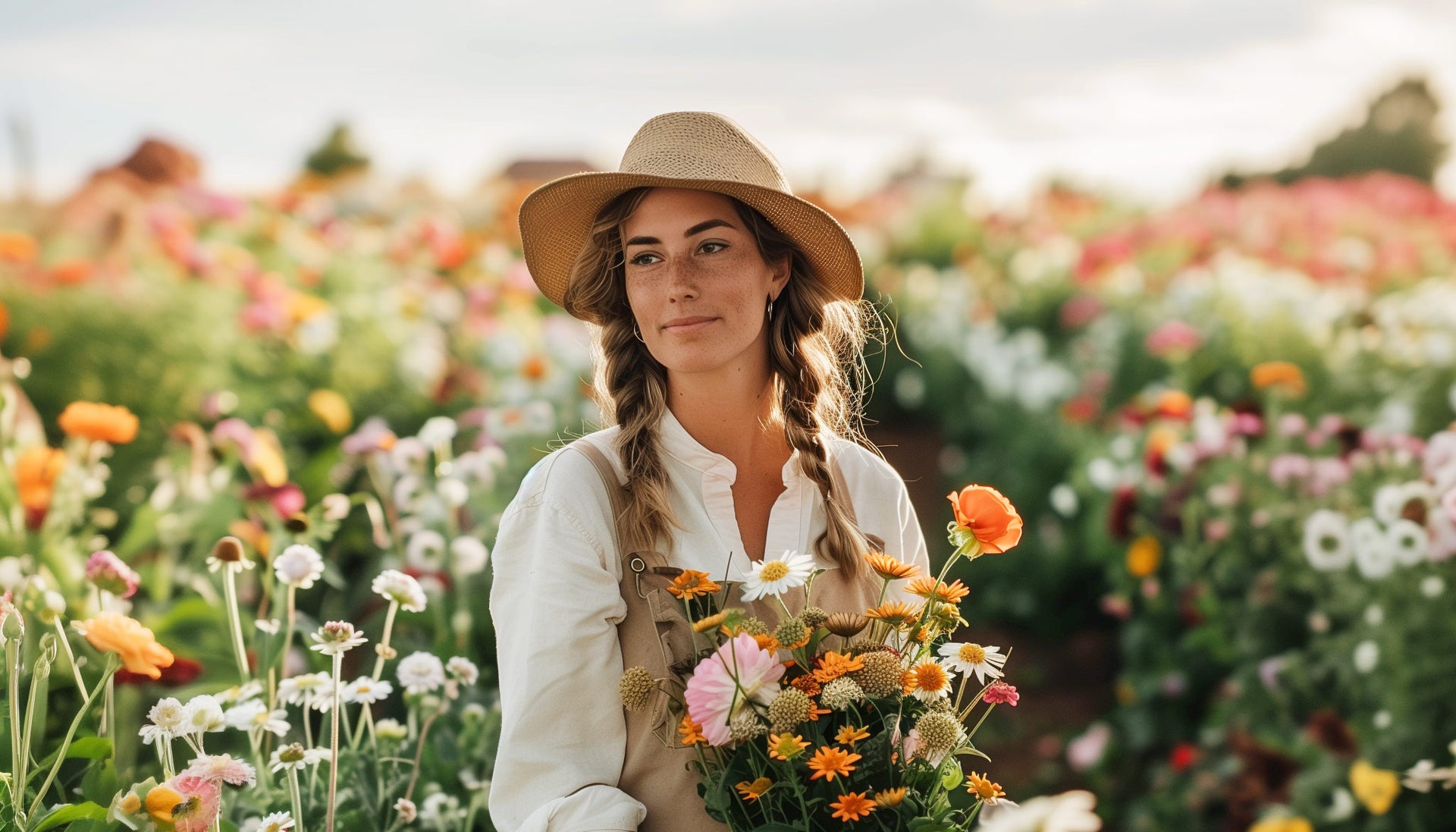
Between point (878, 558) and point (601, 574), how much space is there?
379 millimetres

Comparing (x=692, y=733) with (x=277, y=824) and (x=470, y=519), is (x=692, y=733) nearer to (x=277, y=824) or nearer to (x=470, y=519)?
(x=277, y=824)

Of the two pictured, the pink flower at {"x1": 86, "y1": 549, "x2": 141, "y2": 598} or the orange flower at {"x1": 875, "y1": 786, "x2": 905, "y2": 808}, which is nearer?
the orange flower at {"x1": 875, "y1": 786, "x2": 905, "y2": 808}

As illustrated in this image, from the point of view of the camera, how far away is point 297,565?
5.86 ft

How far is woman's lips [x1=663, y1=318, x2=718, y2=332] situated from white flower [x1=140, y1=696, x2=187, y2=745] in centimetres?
81

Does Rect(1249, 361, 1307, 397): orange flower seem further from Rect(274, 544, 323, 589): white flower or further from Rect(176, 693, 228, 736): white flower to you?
Rect(176, 693, 228, 736): white flower

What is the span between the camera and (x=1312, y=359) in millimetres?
4609

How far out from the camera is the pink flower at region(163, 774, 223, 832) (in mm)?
1416

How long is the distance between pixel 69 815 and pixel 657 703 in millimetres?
740

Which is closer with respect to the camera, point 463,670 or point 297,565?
point 297,565

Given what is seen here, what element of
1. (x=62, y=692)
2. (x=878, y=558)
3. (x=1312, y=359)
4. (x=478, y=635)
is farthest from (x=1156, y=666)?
(x=62, y=692)

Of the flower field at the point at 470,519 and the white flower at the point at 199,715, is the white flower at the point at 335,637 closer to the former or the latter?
the flower field at the point at 470,519

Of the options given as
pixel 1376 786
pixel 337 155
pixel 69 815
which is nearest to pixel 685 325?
pixel 69 815

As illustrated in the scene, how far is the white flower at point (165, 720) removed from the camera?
152cm

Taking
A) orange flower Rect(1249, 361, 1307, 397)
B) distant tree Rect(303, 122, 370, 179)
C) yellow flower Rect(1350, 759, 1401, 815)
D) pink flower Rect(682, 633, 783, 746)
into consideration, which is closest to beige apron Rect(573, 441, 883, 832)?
pink flower Rect(682, 633, 783, 746)
